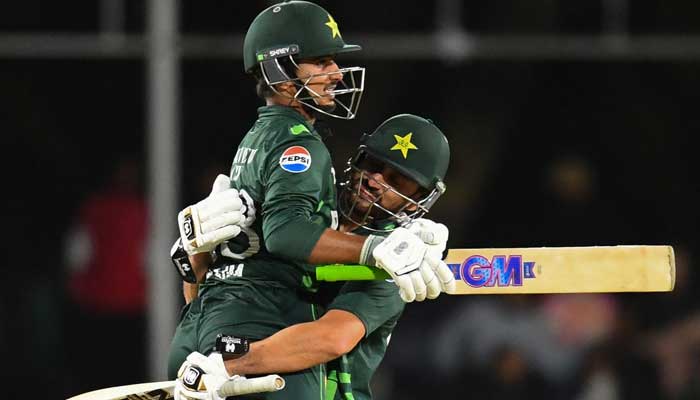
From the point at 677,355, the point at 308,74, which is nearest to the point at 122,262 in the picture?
the point at 677,355

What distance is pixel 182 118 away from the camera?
732 centimetres

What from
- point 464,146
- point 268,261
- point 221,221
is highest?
point 464,146

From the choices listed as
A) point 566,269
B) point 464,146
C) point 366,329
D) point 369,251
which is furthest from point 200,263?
point 464,146

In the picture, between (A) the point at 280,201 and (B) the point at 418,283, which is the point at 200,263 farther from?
(B) the point at 418,283

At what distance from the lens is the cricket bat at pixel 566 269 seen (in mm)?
3809

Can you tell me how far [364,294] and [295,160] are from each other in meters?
0.41

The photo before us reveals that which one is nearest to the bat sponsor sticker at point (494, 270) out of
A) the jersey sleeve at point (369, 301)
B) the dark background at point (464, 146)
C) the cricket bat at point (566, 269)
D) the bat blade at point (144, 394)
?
the cricket bat at point (566, 269)

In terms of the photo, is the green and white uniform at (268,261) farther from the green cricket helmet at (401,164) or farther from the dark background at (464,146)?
the dark background at (464,146)

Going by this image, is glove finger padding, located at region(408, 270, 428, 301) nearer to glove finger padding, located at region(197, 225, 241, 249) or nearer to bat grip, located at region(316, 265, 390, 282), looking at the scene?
bat grip, located at region(316, 265, 390, 282)

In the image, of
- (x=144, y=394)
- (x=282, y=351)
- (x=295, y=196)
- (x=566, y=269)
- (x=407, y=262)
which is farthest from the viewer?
(x=144, y=394)

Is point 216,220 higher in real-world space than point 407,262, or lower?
higher

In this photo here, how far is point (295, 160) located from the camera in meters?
3.64

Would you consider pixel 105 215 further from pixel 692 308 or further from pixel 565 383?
pixel 692 308

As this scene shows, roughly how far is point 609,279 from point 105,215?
385cm
